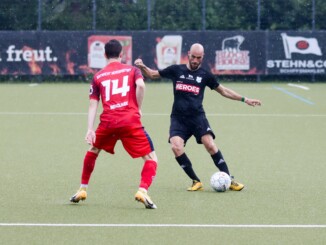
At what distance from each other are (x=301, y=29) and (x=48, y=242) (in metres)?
26.0

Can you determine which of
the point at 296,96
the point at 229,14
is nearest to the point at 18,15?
the point at 229,14

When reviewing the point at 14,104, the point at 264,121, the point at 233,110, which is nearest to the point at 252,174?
the point at 264,121

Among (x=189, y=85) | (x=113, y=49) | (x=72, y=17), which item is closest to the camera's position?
(x=113, y=49)

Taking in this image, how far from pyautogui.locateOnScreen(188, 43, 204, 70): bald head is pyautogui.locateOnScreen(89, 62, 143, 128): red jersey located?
1176 mm

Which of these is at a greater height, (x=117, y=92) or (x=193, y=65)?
(x=193, y=65)

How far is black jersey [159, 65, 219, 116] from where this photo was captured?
1076 cm

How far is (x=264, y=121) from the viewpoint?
63.7 feet

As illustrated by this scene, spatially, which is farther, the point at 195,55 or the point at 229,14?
the point at 229,14

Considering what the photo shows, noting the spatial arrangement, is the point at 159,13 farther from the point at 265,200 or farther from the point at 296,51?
the point at 265,200

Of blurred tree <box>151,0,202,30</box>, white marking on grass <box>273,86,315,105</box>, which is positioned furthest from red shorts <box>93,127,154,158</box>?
blurred tree <box>151,0,202,30</box>

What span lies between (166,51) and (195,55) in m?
21.7

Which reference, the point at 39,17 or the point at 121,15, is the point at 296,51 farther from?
the point at 39,17

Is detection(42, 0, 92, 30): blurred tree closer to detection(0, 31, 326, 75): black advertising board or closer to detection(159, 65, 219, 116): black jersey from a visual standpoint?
detection(0, 31, 326, 75): black advertising board

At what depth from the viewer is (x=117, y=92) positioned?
30.7 feet
